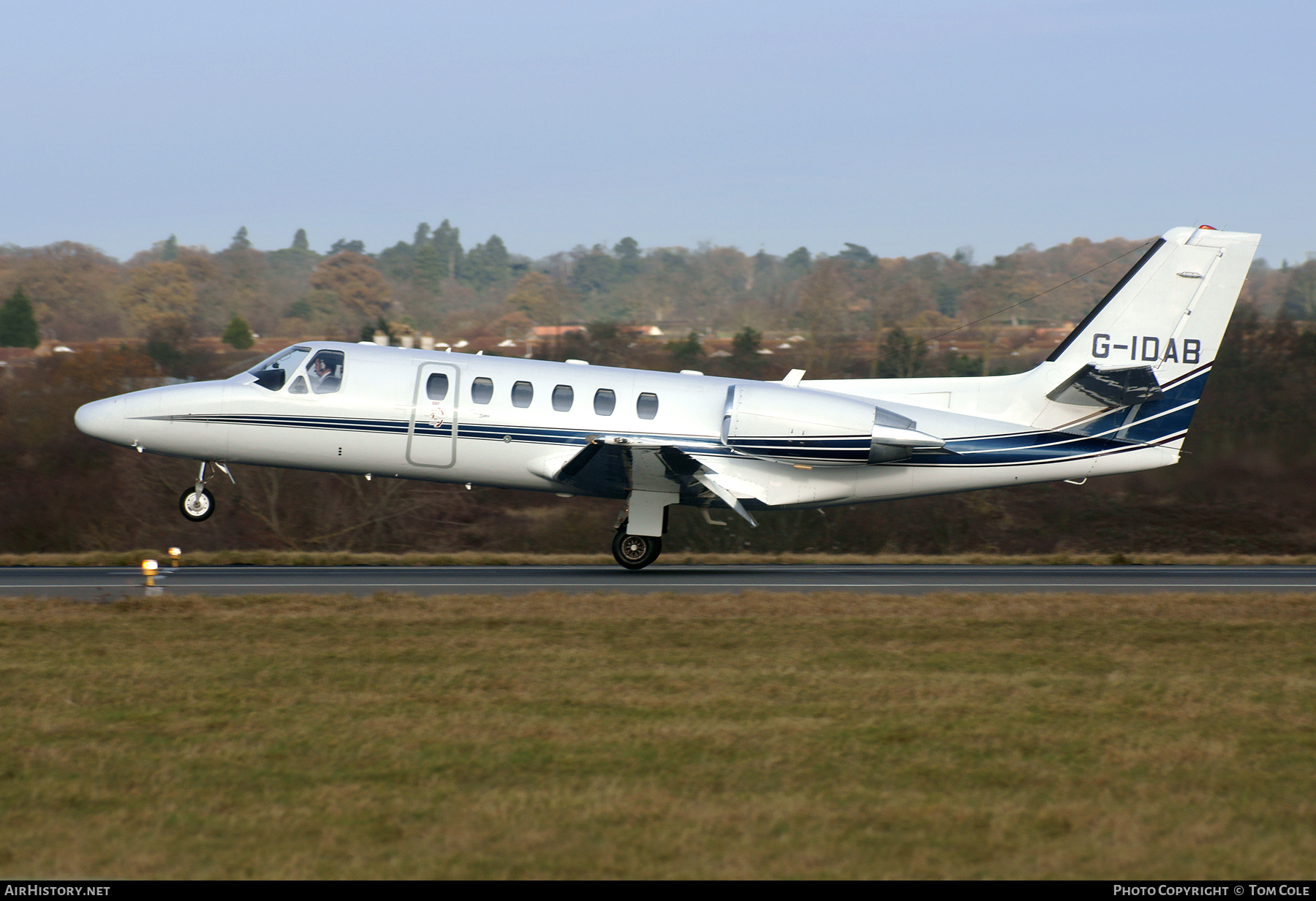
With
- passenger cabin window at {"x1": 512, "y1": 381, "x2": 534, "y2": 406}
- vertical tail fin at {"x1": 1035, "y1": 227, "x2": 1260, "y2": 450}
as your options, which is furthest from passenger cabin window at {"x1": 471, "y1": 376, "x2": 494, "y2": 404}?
vertical tail fin at {"x1": 1035, "y1": 227, "x2": 1260, "y2": 450}

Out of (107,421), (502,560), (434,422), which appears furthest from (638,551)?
(107,421)

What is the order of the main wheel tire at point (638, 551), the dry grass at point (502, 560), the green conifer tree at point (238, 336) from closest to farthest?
the main wheel tire at point (638, 551) < the dry grass at point (502, 560) < the green conifer tree at point (238, 336)

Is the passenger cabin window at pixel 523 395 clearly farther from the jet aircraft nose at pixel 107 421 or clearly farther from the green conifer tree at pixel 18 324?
the green conifer tree at pixel 18 324

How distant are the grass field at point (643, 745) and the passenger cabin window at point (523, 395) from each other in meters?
5.06

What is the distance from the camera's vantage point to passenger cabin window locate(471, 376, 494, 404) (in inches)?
719

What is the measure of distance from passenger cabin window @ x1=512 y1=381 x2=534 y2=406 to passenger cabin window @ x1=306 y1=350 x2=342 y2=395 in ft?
8.93

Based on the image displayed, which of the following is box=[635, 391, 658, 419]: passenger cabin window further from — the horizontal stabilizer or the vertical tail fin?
the horizontal stabilizer

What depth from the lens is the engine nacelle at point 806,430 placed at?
715 inches

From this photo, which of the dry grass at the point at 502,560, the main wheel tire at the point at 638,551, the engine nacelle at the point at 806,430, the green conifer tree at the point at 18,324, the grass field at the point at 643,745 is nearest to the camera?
the grass field at the point at 643,745

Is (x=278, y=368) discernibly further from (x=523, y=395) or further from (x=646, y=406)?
(x=646, y=406)

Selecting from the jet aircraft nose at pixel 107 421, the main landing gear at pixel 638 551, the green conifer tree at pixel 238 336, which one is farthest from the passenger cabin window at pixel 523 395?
Result: the green conifer tree at pixel 238 336

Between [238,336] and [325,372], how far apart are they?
44316mm

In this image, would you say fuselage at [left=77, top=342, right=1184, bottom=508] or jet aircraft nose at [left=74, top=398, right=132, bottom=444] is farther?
jet aircraft nose at [left=74, top=398, right=132, bottom=444]

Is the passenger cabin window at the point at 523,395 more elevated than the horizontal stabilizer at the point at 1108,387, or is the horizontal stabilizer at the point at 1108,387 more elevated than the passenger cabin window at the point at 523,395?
the horizontal stabilizer at the point at 1108,387
